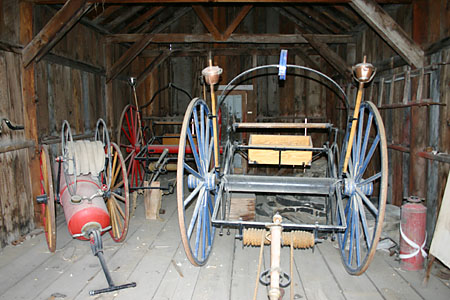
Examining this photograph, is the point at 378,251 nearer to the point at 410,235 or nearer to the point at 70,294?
the point at 410,235

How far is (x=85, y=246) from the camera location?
3.91 m

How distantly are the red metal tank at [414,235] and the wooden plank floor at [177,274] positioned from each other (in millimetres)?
109

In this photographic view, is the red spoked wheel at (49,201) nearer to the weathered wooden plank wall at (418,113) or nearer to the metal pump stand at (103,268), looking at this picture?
the metal pump stand at (103,268)

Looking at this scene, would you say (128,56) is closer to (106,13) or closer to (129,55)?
(129,55)

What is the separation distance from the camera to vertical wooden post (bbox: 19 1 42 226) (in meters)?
4.11

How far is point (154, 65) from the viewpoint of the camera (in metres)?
7.89

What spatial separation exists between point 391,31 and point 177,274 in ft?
11.3

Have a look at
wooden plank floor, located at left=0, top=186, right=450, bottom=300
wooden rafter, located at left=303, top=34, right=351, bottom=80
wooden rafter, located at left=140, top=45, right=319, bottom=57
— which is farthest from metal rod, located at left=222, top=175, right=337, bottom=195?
A: wooden rafter, located at left=140, top=45, right=319, bottom=57

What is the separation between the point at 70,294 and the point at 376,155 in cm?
464

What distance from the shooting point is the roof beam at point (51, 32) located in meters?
4.09

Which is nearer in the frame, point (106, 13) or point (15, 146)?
point (15, 146)

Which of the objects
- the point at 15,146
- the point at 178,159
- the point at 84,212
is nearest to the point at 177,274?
Answer: the point at 84,212

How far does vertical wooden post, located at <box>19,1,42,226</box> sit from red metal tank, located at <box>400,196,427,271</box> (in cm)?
409

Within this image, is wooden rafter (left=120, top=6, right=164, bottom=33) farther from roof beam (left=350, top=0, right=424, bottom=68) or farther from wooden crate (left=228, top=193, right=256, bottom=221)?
wooden crate (left=228, top=193, right=256, bottom=221)
